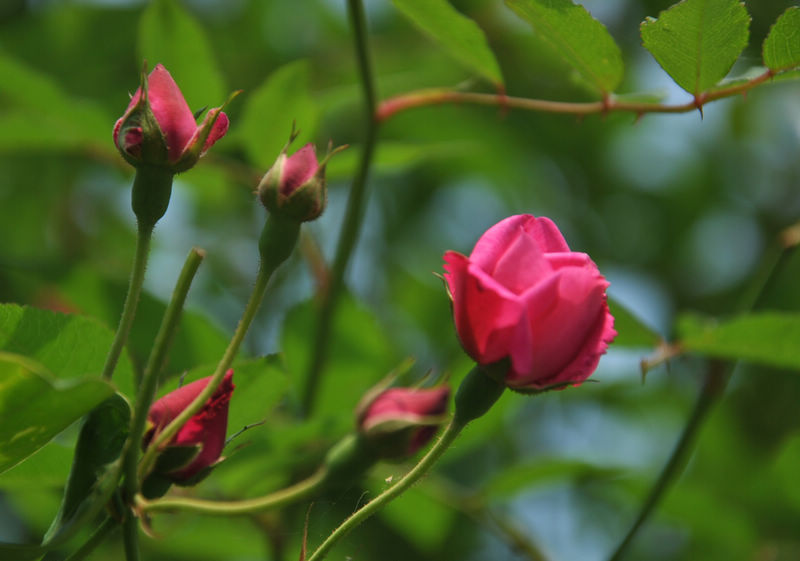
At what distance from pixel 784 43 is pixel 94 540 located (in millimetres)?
829

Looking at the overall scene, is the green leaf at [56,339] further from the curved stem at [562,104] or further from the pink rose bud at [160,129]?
the curved stem at [562,104]

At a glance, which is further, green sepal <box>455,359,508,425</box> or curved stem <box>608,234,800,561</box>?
curved stem <box>608,234,800,561</box>

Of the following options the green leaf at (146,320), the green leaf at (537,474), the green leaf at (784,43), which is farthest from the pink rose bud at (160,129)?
the green leaf at (537,474)

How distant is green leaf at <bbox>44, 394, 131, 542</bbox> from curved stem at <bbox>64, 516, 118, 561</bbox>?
0.03 m

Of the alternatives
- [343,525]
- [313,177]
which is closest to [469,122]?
[313,177]

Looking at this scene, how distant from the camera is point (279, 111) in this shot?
1.38 m

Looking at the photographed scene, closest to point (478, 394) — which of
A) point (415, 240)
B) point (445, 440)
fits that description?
point (445, 440)

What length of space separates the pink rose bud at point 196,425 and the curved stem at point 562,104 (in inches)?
23.1

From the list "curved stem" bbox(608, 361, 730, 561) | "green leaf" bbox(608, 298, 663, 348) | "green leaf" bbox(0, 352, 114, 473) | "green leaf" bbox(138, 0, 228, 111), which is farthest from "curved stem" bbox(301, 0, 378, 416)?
"green leaf" bbox(0, 352, 114, 473)

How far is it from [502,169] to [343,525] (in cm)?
186

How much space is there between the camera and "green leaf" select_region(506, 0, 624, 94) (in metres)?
0.95

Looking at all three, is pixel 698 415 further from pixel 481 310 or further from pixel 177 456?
pixel 177 456

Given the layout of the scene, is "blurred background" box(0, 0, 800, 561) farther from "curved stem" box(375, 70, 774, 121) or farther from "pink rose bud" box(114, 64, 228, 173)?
"pink rose bud" box(114, 64, 228, 173)

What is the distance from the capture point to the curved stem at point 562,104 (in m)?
1.03
